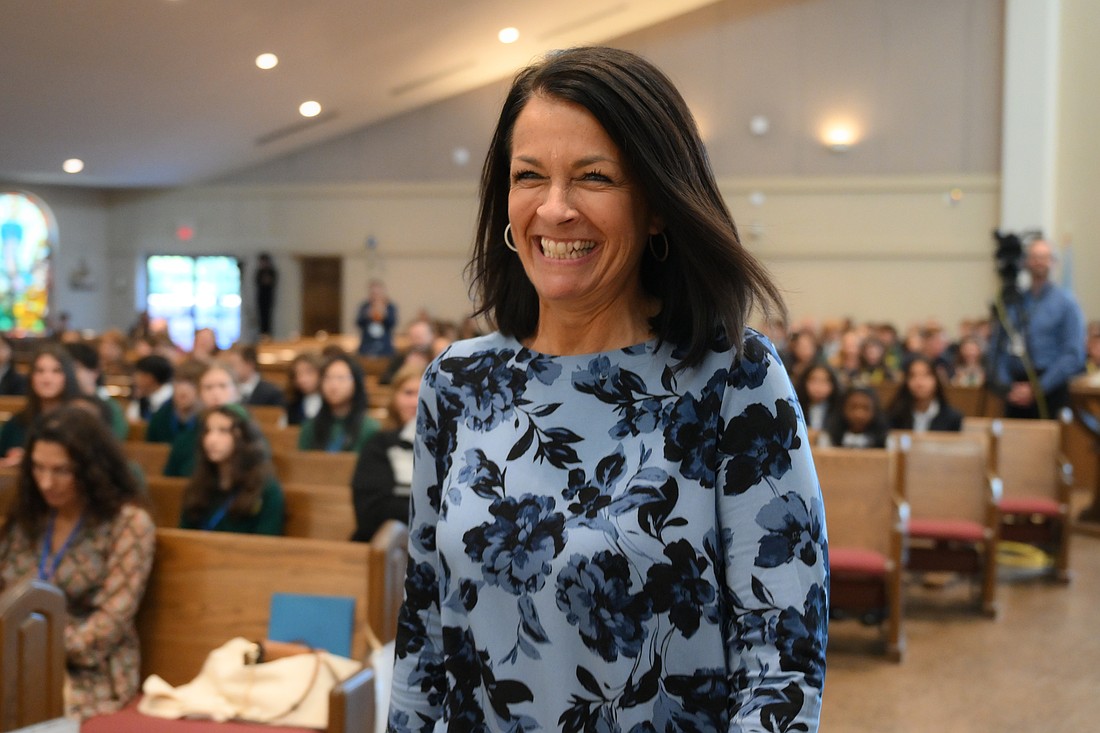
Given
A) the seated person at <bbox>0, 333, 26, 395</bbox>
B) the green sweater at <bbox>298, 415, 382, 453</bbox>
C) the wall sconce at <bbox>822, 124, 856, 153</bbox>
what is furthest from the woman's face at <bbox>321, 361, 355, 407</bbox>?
the wall sconce at <bbox>822, 124, 856, 153</bbox>

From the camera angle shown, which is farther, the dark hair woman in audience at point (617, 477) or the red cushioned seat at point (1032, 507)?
the red cushioned seat at point (1032, 507)

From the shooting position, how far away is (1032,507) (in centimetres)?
639

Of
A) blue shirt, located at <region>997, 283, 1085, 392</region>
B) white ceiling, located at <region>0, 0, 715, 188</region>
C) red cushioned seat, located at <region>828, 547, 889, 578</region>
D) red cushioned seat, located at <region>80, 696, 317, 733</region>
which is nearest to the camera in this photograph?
red cushioned seat, located at <region>80, 696, 317, 733</region>

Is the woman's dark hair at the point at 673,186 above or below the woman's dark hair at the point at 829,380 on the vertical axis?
above

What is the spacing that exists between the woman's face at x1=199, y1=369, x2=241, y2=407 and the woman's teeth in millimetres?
4893

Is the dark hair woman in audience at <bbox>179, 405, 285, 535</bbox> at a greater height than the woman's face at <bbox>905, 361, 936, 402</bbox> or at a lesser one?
lesser

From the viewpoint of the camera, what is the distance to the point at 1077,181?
48.2 ft

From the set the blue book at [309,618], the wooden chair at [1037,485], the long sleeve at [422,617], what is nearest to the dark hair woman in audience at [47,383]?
the blue book at [309,618]

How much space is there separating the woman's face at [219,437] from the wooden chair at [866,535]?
2.39 metres

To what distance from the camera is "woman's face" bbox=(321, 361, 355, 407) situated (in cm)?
601

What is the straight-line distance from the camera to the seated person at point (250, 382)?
26.0 ft

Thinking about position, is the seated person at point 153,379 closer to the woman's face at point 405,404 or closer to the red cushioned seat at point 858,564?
the woman's face at point 405,404

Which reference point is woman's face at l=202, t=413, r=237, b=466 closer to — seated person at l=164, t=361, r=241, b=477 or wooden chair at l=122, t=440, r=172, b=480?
seated person at l=164, t=361, r=241, b=477

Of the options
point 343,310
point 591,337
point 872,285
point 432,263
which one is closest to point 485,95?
point 432,263
